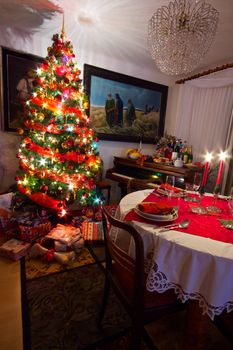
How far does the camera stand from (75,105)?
9.00ft

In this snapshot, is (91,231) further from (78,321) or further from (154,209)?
(154,209)

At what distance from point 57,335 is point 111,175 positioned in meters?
2.46

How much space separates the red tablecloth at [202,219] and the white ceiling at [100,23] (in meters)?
1.95

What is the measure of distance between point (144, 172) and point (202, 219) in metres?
2.11

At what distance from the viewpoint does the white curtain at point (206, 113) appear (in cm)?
337

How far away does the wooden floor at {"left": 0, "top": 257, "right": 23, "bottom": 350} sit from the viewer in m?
1.33

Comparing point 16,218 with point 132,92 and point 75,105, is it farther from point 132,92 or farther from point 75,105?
point 132,92

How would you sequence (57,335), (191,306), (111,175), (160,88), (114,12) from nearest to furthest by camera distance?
(191,306) → (57,335) → (114,12) → (111,175) → (160,88)

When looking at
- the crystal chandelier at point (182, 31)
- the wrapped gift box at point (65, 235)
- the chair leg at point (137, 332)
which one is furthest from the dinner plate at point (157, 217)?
the crystal chandelier at point (182, 31)

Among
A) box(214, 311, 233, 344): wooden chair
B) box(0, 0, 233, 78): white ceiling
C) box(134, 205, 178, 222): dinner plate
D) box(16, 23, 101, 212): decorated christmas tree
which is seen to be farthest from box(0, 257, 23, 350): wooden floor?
box(0, 0, 233, 78): white ceiling

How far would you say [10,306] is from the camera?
1.58 m

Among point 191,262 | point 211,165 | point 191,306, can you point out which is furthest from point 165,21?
point 211,165

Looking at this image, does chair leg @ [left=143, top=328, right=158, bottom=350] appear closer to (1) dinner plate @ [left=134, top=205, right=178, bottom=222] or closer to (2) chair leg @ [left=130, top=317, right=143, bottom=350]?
(2) chair leg @ [left=130, top=317, right=143, bottom=350]
